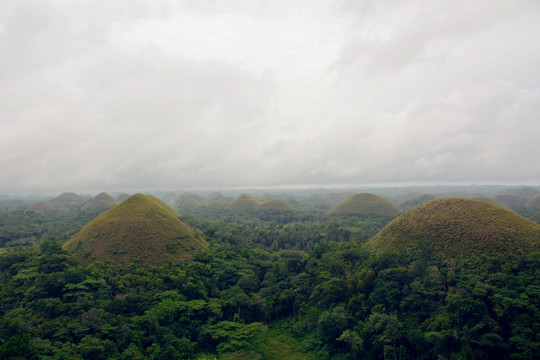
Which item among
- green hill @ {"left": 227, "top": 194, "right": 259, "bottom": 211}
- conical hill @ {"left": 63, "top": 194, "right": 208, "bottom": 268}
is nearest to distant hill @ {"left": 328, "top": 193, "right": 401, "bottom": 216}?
green hill @ {"left": 227, "top": 194, "right": 259, "bottom": 211}

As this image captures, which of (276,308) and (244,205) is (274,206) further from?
(276,308)

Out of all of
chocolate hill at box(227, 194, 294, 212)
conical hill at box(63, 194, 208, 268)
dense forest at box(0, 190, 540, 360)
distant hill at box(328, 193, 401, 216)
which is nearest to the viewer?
dense forest at box(0, 190, 540, 360)

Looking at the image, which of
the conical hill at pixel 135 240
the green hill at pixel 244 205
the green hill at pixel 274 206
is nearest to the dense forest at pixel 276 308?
the conical hill at pixel 135 240

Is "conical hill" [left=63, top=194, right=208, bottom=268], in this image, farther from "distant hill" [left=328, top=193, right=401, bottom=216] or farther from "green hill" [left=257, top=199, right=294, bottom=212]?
"green hill" [left=257, top=199, right=294, bottom=212]

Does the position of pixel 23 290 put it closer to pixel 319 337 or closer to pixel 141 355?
pixel 141 355

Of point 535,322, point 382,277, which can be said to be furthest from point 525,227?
point 382,277

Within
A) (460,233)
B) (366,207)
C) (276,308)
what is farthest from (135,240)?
(366,207)
